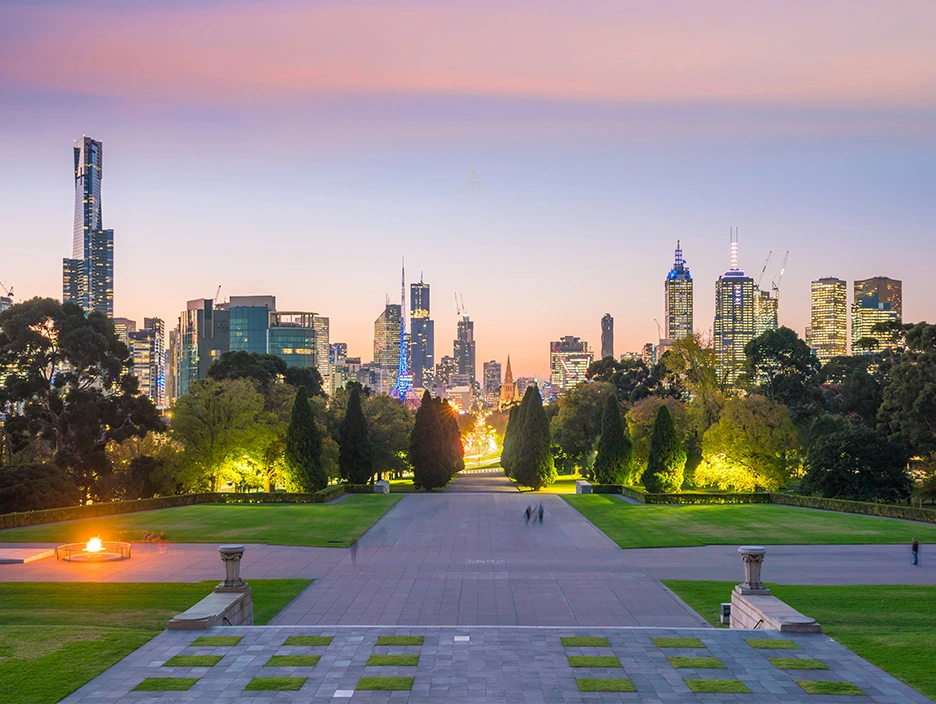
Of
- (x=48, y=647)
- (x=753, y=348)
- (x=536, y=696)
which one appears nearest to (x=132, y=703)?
(x=48, y=647)

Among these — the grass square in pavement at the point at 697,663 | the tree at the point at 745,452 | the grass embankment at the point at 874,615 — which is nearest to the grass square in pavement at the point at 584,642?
the grass square in pavement at the point at 697,663

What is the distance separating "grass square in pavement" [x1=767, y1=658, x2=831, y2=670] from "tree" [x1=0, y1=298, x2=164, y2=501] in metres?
55.5

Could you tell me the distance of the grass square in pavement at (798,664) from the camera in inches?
741

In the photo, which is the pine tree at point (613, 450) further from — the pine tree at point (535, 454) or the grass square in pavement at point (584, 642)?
the grass square in pavement at point (584, 642)

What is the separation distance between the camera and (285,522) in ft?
165

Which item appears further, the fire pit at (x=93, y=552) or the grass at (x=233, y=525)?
the grass at (x=233, y=525)

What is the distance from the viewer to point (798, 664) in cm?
1905

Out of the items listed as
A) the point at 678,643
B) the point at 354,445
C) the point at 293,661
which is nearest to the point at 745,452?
the point at 354,445

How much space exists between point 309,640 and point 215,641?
2174mm

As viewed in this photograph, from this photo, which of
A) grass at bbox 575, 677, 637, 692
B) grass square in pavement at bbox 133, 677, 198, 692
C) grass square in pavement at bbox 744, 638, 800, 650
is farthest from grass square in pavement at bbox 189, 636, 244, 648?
grass square in pavement at bbox 744, 638, 800, 650

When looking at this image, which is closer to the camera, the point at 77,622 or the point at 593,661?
the point at 593,661

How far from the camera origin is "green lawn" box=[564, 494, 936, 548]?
42562 mm

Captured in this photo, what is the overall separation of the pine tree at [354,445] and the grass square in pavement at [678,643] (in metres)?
56.4

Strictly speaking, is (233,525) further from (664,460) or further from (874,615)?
(874,615)
